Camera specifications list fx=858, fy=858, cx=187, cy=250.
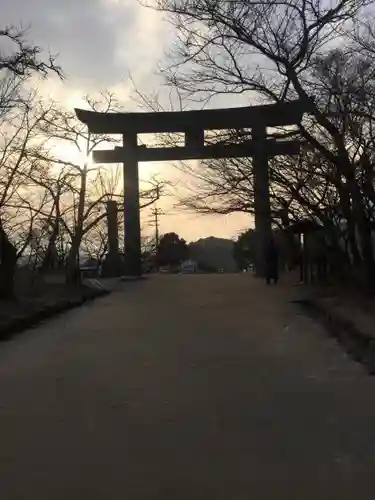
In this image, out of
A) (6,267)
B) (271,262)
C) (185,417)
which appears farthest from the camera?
(271,262)

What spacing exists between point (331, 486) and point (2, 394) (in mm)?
4974

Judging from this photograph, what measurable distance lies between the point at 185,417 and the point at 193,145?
23.0 meters

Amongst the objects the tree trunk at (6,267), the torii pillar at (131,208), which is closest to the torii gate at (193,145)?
the torii pillar at (131,208)

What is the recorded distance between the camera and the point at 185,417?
8.23 m

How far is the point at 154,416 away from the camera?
8.32 meters

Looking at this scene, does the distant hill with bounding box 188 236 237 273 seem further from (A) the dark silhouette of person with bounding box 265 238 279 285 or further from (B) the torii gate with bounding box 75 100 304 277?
(A) the dark silhouette of person with bounding box 265 238 279 285

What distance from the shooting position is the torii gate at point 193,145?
77.5 ft

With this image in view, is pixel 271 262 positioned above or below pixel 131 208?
below

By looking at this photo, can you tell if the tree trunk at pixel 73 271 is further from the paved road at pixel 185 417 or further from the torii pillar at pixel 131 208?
the paved road at pixel 185 417

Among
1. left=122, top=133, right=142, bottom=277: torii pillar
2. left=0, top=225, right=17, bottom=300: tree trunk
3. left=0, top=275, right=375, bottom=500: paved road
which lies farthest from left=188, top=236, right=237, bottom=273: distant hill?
left=0, top=275, right=375, bottom=500: paved road

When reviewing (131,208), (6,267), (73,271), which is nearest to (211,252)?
(131,208)

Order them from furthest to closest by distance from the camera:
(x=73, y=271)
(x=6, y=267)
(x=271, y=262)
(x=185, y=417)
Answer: (x=73, y=271) < (x=271, y=262) < (x=6, y=267) < (x=185, y=417)

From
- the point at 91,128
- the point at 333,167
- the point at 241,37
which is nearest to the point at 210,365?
the point at 241,37

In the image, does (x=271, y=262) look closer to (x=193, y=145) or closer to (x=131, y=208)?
(x=193, y=145)
